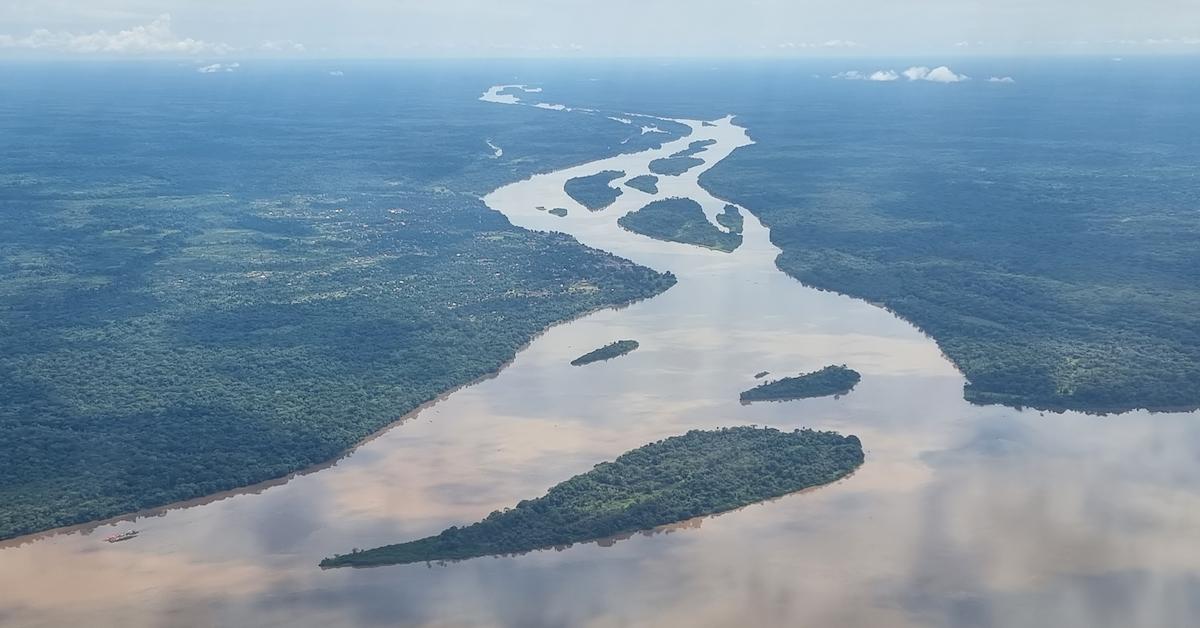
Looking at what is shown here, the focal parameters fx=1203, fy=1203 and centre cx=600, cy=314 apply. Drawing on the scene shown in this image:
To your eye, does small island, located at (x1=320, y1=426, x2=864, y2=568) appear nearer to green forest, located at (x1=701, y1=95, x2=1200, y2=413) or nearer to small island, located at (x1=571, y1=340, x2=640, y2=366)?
small island, located at (x1=571, y1=340, x2=640, y2=366)

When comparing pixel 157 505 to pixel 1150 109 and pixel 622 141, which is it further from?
pixel 1150 109

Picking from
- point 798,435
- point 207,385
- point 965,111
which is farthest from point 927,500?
point 965,111

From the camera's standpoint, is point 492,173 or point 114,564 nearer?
point 114,564

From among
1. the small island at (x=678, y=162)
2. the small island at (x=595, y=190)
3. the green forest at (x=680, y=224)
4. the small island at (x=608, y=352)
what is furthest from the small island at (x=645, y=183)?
the small island at (x=608, y=352)

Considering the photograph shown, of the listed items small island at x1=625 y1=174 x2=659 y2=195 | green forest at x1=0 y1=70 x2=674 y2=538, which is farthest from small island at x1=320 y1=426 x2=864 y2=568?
small island at x1=625 y1=174 x2=659 y2=195

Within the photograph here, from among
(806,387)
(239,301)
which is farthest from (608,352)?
(239,301)
